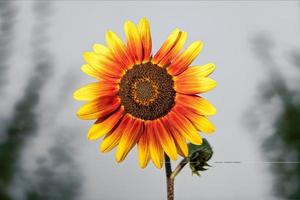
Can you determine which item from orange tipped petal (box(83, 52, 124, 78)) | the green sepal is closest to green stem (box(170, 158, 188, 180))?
the green sepal

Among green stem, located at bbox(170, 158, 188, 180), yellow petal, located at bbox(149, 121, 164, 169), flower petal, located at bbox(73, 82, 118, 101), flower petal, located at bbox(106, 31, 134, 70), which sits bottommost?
green stem, located at bbox(170, 158, 188, 180)

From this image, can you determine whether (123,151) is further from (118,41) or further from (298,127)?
(298,127)

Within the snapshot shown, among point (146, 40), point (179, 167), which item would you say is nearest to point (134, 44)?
point (146, 40)

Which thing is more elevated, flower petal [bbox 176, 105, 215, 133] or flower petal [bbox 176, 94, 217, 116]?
flower petal [bbox 176, 94, 217, 116]

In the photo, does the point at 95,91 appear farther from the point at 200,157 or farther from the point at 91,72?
the point at 200,157

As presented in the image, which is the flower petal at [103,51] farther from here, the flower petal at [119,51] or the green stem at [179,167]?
the green stem at [179,167]

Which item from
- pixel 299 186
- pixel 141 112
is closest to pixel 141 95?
pixel 141 112

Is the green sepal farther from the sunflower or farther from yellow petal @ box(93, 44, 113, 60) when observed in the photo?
yellow petal @ box(93, 44, 113, 60)
